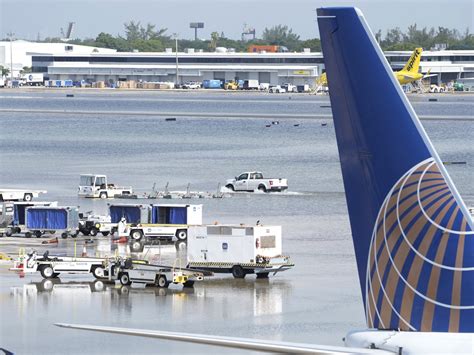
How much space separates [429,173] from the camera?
41.1 ft

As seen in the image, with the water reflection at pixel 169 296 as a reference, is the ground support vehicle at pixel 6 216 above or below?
above

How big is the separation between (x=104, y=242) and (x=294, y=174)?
147 ft

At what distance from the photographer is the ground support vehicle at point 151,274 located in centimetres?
4359

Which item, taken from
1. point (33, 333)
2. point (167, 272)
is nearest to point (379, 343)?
point (33, 333)

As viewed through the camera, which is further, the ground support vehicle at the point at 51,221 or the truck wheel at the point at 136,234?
the ground support vehicle at the point at 51,221

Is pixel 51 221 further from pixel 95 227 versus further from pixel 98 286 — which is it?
pixel 98 286

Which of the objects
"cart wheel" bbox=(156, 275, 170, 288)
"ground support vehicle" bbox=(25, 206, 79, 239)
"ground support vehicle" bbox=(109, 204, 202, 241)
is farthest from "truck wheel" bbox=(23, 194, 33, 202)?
"cart wheel" bbox=(156, 275, 170, 288)

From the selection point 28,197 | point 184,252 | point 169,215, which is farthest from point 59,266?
point 28,197

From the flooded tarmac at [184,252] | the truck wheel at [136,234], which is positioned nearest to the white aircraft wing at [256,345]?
the flooded tarmac at [184,252]

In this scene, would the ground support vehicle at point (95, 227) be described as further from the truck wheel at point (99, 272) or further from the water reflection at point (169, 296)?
the truck wheel at point (99, 272)

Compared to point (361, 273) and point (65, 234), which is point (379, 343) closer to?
point (361, 273)

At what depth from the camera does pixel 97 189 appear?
79.9 metres

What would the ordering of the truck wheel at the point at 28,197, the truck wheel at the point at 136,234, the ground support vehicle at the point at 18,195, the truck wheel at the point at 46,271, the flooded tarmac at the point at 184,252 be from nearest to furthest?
the flooded tarmac at the point at 184,252 < the truck wheel at the point at 46,271 < the truck wheel at the point at 136,234 < the ground support vehicle at the point at 18,195 < the truck wheel at the point at 28,197

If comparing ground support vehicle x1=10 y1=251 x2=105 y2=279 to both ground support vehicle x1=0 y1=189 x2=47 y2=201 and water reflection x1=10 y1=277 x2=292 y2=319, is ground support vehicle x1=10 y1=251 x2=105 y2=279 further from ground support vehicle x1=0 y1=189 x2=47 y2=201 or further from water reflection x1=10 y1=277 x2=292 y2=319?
ground support vehicle x1=0 y1=189 x2=47 y2=201
